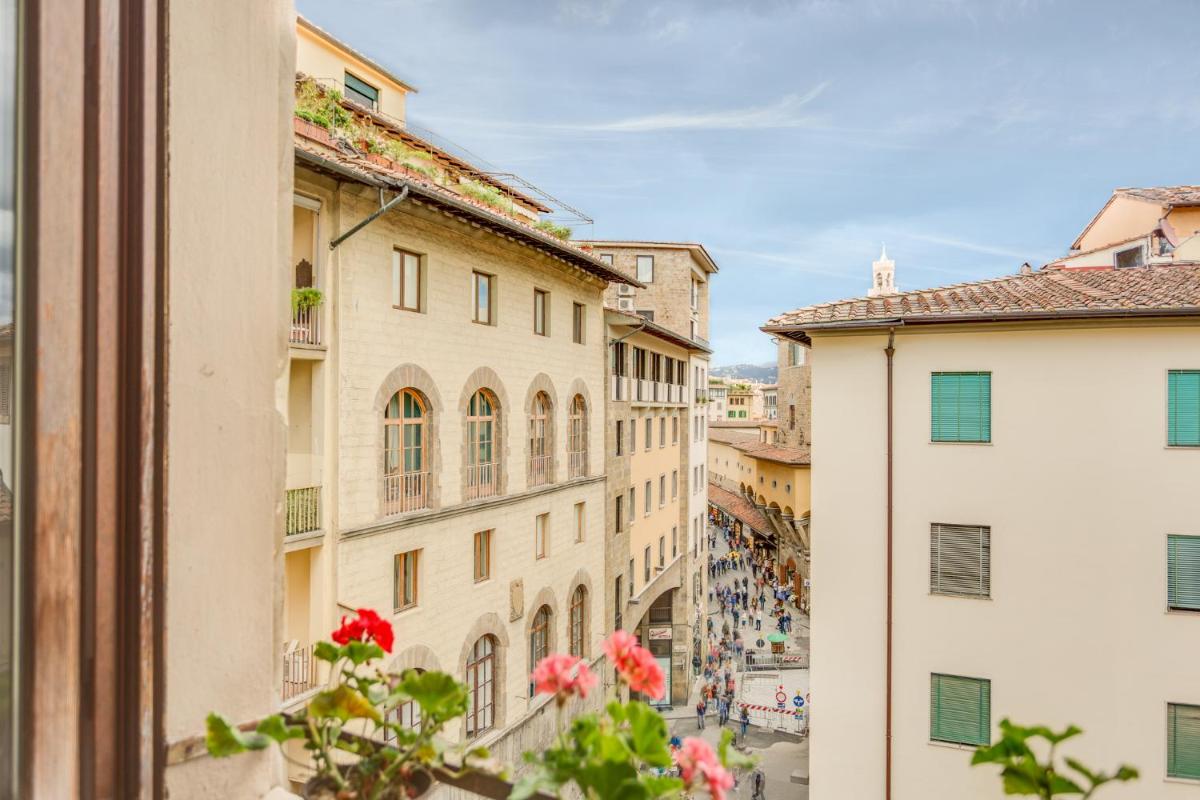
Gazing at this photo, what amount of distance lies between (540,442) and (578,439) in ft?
6.41

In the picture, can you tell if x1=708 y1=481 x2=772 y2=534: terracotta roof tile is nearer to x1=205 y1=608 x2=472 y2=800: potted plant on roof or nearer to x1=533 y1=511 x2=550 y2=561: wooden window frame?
x1=533 y1=511 x2=550 y2=561: wooden window frame

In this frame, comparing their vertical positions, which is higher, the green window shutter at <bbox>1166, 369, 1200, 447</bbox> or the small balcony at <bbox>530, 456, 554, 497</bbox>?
the green window shutter at <bbox>1166, 369, 1200, 447</bbox>

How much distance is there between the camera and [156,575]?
55.9 inches

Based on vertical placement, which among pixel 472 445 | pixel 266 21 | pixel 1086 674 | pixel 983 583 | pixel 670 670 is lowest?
pixel 670 670

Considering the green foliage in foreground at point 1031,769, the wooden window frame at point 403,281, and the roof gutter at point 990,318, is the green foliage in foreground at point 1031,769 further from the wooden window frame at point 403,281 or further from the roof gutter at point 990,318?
the wooden window frame at point 403,281

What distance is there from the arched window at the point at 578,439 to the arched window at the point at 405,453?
5.65 metres

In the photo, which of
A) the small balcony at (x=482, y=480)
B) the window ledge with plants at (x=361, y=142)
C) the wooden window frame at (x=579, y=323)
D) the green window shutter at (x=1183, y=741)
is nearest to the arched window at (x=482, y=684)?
the small balcony at (x=482, y=480)

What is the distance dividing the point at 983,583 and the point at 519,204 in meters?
15.5

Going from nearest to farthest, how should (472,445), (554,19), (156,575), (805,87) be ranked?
(156,575) < (554,19) < (805,87) < (472,445)

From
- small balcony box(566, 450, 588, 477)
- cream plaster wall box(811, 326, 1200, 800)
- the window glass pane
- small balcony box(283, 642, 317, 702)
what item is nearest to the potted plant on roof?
small balcony box(283, 642, 317, 702)

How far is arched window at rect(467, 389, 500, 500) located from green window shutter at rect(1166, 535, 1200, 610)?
10844 millimetres

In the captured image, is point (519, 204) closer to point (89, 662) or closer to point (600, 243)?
point (600, 243)

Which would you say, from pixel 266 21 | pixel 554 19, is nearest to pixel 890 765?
pixel 554 19

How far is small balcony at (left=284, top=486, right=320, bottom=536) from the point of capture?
10094mm
